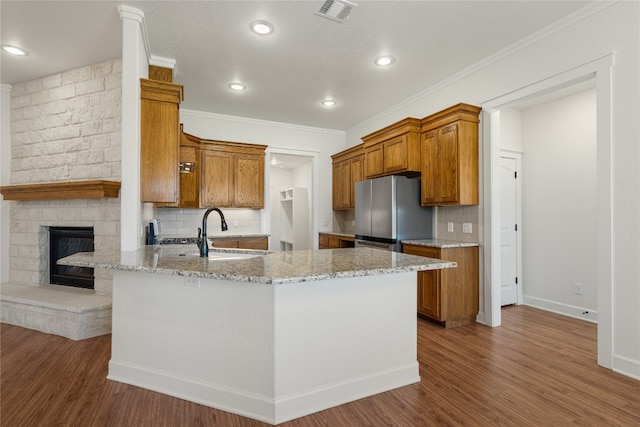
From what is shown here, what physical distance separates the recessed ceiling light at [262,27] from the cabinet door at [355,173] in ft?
8.65

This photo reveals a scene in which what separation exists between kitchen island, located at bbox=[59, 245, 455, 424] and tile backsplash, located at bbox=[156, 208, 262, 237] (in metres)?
2.82

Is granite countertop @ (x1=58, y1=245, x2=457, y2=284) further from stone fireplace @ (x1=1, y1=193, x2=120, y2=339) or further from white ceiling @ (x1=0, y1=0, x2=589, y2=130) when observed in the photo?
white ceiling @ (x1=0, y1=0, x2=589, y2=130)

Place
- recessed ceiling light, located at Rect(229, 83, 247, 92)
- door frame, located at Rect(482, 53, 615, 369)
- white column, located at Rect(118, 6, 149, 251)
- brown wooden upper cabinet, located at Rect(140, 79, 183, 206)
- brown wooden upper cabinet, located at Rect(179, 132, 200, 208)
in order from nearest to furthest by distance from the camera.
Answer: door frame, located at Rect(482, 53, 615, 369) < white column, located at Rect(118, 6, 149, 251) < brown wooden upper cabinet, located at Rect(140, 79, 183, 206) < recessed ceiling light, located at Rect(229, 83, 247, 92) < brown wooden upper cabinet, located at Rect(179, 132, 200, 208)

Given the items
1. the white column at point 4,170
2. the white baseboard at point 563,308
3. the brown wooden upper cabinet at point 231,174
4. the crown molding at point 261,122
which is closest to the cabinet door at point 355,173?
the crown molding at point 261,122

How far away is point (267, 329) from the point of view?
72.2 inches

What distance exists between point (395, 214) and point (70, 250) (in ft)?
12.5

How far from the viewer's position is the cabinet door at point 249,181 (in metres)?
5.19

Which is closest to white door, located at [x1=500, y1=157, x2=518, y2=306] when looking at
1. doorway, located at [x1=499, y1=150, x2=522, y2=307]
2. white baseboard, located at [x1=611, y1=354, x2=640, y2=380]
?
doorway, located at [x1=499, y1=150, x2=522, y2=307]

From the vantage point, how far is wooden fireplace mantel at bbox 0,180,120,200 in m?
2.87

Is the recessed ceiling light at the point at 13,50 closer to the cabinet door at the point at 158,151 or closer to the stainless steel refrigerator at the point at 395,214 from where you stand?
the cabinet door at the point at 158,151

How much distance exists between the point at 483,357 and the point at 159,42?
13.4ft

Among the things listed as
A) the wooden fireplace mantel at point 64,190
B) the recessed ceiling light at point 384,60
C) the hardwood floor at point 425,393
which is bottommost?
the hardwood floor at point 425,393

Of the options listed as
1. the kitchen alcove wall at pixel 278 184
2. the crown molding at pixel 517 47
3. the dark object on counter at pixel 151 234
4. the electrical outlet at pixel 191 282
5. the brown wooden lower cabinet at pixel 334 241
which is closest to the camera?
the electrical outlet at pixel 191 282

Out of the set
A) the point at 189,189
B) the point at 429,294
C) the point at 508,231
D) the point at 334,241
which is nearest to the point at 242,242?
the point at 189,189
